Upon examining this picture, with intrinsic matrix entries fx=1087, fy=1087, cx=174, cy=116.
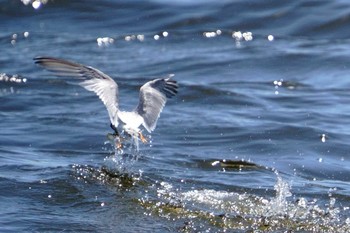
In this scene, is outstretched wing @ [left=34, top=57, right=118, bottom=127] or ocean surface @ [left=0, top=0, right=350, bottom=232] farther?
outstretched wing @ [left=34, top=57, right=118, bottom=127]

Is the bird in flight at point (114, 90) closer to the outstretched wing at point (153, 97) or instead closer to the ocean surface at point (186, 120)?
the outstretched wing at point (153, 97)

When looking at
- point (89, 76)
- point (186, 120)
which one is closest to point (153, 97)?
point (89, 76)

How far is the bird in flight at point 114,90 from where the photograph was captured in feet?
22.8

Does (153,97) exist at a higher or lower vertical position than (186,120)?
lower

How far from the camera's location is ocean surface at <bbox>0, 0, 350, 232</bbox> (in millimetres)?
6840

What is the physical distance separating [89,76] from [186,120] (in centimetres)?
297

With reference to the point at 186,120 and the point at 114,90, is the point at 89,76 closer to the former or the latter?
the point at 114,90

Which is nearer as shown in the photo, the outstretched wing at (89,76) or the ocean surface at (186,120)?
the ocean surface at (186,120)

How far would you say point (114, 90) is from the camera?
7055mm

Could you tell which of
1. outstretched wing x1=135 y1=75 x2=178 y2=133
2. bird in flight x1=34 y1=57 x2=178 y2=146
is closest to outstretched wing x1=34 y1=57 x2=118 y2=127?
bird in flight x1=34 y1=57 x2=178 y2=146

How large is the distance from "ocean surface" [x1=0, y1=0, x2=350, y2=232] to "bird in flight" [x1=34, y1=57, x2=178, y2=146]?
0.53 m

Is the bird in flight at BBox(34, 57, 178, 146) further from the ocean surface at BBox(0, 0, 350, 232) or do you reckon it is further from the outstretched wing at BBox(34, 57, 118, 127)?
the ocean surface at BBox(0, 0, 350, 232)

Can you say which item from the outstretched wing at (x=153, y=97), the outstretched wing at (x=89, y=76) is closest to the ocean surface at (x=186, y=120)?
the outstretched wing at (x=153, y=97)

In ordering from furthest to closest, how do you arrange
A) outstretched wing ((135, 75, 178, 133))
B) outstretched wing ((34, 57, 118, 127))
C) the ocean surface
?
outstretched wing ((135, 75, 178, 133))
outstretched wing ((34, 57, 118, 127))
the ocean surface
